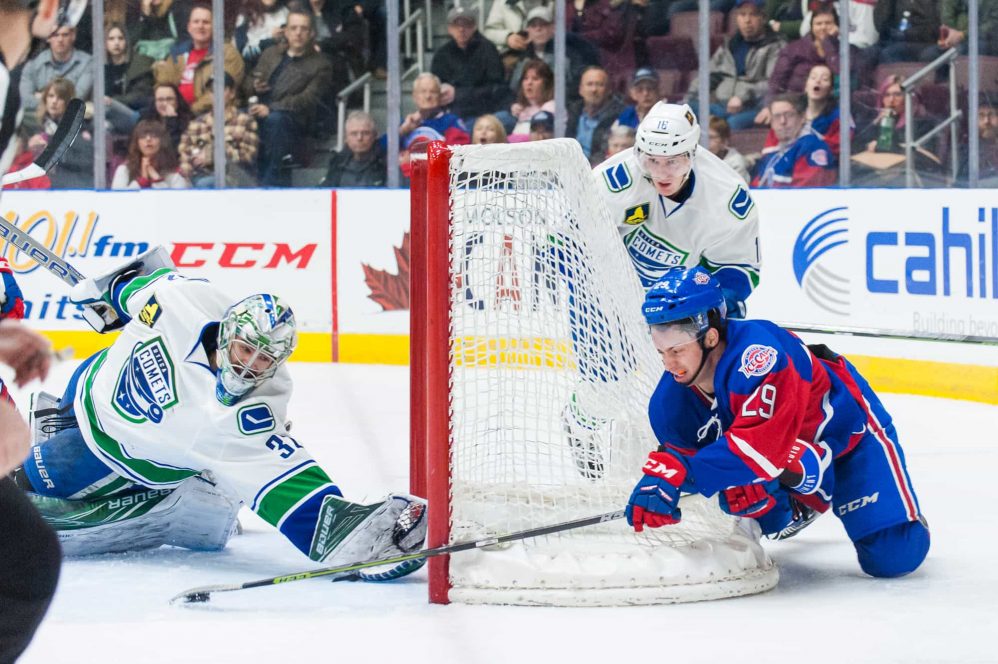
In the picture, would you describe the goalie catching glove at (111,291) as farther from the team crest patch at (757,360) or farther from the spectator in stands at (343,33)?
the spectator in stands at (343,33)

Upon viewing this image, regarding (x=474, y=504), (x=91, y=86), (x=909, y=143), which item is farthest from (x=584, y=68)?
(x=474, y=504)

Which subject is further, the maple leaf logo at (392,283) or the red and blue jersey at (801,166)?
the maple leaf logo at (392,283)

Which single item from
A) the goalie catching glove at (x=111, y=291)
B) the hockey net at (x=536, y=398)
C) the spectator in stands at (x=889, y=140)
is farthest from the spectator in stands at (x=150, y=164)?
the hockey net at (x=536, y=398)

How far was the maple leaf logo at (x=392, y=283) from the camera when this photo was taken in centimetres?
705

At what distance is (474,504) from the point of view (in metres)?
2.97

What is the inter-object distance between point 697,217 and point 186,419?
1824mm

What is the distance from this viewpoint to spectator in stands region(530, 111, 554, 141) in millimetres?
7246

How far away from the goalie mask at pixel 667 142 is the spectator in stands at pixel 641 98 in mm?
3289

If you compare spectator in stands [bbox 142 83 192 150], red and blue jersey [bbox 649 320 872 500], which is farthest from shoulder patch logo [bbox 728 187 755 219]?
spectator in stands [bbox 142 83 192 150]

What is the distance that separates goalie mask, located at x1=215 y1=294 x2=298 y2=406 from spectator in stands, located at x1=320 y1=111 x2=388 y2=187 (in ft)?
14.6

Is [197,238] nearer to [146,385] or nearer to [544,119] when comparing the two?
[544,119]

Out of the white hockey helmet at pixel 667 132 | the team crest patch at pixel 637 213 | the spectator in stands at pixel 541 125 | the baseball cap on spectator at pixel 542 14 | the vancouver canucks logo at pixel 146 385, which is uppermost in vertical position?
the baseball cap on spectator at pixel 542 14

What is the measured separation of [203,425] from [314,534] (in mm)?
321

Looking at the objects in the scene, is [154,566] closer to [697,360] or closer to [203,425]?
[203,425]
